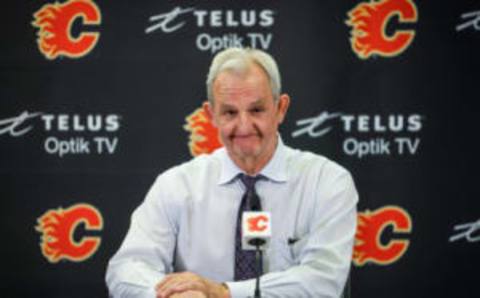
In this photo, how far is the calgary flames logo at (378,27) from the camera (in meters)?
3.52

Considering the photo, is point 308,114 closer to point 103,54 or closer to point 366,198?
point 366,198

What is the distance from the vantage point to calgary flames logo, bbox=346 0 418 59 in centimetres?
352

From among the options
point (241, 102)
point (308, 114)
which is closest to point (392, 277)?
point (308, 114)

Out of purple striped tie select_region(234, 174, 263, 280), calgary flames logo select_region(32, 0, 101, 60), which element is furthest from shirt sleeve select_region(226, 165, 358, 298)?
calgary flames logo select_region(32, 0, 101, 60)

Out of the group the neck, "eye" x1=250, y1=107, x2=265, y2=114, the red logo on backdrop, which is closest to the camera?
the red logo on backdrop

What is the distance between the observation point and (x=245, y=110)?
215 cm

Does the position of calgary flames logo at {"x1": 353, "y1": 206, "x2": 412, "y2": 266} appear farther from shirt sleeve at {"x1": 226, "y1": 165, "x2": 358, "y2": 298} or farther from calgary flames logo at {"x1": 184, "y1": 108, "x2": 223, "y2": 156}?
shirt sleeve at {"x1": 226, "y1": 165, "x2": 358, "y2": 298}

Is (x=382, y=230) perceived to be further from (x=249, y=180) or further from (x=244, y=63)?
(x=244, y=63)

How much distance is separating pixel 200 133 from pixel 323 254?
1.55 m

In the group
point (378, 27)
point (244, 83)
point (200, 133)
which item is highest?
point (378, 27)

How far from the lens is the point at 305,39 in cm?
353

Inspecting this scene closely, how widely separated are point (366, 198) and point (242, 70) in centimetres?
164

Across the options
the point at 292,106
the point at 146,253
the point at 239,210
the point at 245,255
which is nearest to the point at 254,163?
the point at 239,210

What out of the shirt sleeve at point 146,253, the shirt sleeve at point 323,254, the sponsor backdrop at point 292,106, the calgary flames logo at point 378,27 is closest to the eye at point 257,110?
the shirt sleeve at point 323,254
